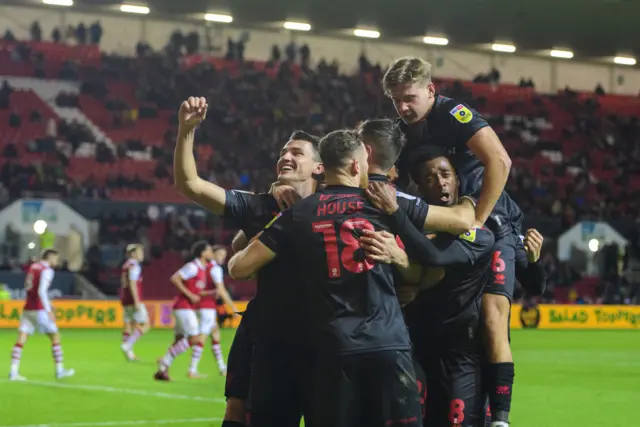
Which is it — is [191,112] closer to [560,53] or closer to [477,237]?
[477,237]

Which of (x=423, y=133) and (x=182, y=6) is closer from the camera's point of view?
(x=423, y=133)

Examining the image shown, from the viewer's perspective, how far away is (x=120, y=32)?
123ft

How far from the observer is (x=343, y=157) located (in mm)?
5465

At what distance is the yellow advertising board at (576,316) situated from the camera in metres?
32.4

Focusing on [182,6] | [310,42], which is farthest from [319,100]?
[182,6]

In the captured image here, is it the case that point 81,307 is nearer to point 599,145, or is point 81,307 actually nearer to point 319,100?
point 319,100

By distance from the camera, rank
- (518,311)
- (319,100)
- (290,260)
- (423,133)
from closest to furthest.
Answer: (290,260) → (423,133) → (518,311) → (319,100)

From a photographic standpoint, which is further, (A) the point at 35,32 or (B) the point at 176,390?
(A) the point at 35,32

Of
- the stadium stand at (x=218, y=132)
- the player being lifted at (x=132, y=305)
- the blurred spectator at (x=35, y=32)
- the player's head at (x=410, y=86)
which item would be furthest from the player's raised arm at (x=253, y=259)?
the blurred spectator at (x=35, y=32)

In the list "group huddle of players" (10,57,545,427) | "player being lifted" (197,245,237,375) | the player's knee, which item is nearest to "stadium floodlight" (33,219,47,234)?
"player being lifted" (197,245,237,375)

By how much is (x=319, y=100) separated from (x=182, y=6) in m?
5.95

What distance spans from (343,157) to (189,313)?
11.3 m

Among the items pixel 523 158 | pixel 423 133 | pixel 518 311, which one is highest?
pixel 523 158

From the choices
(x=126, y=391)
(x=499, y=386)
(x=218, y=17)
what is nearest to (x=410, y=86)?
(x=499, y=386)
